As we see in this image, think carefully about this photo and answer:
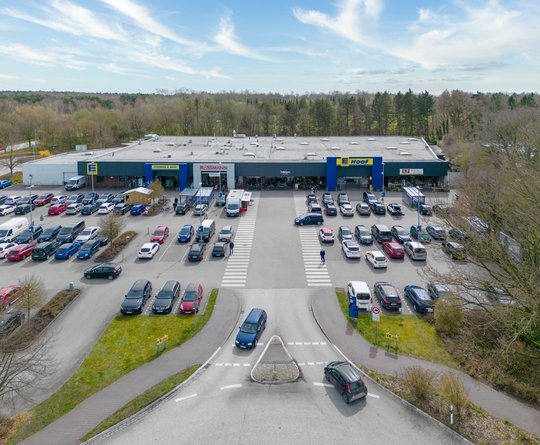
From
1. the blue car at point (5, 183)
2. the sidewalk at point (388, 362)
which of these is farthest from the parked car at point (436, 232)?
the blue car at point (5, 183)

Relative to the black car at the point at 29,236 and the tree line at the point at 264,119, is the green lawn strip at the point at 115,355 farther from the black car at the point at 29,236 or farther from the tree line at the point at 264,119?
the tree line at the point at 264,119

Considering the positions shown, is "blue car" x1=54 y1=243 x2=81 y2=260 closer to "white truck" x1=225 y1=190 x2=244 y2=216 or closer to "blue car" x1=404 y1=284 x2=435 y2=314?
"white truck" x1=225 y1=190 x2=244 y2=216

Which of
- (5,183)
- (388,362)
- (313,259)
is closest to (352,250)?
(313,259)

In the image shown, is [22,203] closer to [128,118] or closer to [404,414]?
[404,414]

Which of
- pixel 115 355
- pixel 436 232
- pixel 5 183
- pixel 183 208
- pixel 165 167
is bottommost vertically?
pixel 115 355

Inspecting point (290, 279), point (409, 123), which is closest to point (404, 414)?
point (290, 279)

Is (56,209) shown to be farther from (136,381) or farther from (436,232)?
(436,232)
